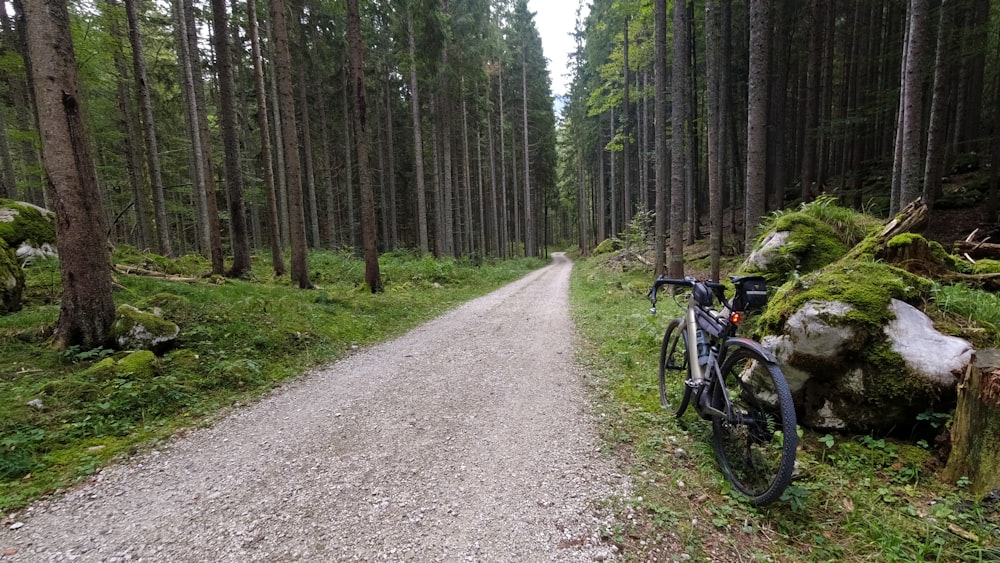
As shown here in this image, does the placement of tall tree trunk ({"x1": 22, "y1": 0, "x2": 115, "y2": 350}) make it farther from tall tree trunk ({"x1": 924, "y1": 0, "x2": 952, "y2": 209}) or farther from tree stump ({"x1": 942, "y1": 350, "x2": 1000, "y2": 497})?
tall tree trunk ({"x1": 924, "y1": 0, "x2": 952, "y2": 209})

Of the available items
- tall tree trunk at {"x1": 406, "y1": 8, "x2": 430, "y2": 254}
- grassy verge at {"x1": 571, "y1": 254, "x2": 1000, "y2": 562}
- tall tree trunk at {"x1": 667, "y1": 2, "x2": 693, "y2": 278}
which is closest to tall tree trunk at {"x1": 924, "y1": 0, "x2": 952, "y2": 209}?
tall tree trunk at {"x1": 667, "y1": 2, "x2": 693, "y2": 278}

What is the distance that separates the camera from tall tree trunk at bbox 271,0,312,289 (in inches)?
397

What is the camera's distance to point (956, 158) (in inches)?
610

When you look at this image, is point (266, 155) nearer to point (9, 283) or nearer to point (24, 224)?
point (24, 224)

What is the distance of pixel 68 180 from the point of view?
5055 mm

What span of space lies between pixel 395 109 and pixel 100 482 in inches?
1084

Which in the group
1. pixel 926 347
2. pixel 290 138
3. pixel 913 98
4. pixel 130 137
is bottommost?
pixel 926 347

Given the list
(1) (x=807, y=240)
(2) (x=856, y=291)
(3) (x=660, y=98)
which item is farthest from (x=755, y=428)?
(3) (x=660, y=98)

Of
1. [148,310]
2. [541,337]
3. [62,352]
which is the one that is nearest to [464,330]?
[541,337]

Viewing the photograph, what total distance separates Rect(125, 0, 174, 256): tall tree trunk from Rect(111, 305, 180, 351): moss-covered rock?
11.3 metres

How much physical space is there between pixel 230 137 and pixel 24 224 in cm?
460

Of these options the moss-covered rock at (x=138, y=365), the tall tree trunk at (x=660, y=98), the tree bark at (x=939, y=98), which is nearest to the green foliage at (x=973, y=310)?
the tree bark at (x=939, y=98)

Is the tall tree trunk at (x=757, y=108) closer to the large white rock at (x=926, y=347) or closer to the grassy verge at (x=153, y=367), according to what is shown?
the large white rock at (x=926, y=347)

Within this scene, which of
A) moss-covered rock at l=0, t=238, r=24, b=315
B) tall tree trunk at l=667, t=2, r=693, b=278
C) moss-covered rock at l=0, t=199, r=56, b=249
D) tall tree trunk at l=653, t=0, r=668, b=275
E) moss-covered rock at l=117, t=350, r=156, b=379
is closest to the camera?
moss-covered rock at l=117, t=350, r=156, b=379
